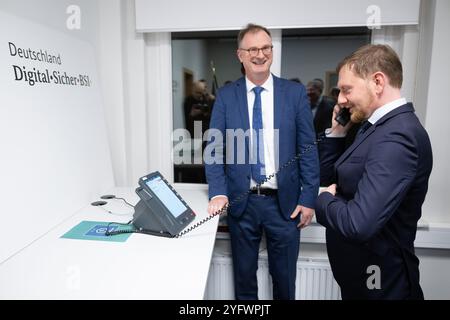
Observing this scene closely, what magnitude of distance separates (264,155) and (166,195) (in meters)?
0.63

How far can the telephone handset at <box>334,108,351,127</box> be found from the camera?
4.79 feet

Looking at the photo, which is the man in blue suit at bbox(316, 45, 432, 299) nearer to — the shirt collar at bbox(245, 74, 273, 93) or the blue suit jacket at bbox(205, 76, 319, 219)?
the blue suit jacket at bbox(205, 76, 319, 219)

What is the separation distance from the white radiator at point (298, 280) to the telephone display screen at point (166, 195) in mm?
831

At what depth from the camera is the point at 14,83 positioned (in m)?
1.39

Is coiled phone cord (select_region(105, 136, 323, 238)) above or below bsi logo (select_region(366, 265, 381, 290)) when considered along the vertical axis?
above

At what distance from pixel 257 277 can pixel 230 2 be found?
1769 mm

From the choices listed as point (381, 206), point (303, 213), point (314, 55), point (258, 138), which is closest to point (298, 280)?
point (303, 213)

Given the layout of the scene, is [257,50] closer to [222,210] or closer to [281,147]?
[281,147]

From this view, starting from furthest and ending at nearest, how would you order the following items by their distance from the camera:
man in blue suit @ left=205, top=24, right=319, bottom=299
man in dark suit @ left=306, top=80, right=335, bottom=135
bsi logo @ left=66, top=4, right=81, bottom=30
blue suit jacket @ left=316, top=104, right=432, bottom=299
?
man in dark suit @ left=306, top=80, right=335, bottom=135, bsi logo @ left=66, top=4, right=81, bottom=30, man in blue suit @ left=205, top=24, right=319, bottom=299, blue suit jacket @ left=316, top=104, right=432, bottom=299

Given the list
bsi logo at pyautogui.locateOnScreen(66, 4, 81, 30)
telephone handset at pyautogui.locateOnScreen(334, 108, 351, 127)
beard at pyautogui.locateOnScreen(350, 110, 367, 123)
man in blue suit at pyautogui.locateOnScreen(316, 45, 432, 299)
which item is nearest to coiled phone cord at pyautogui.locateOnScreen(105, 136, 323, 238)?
telephone handset at pyautogui.locateOnScreen(334, 108, 351, 127)

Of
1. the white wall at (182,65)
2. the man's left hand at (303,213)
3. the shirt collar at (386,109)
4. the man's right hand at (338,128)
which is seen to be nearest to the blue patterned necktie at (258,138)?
the man's left hand at (303,213)

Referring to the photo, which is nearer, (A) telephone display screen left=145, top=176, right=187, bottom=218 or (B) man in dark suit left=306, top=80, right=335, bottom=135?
(A) telephone display screen left=145, top=176, right=187, bottom=218

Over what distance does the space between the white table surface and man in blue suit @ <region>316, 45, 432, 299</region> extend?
1.70ft

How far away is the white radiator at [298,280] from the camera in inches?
85.3
